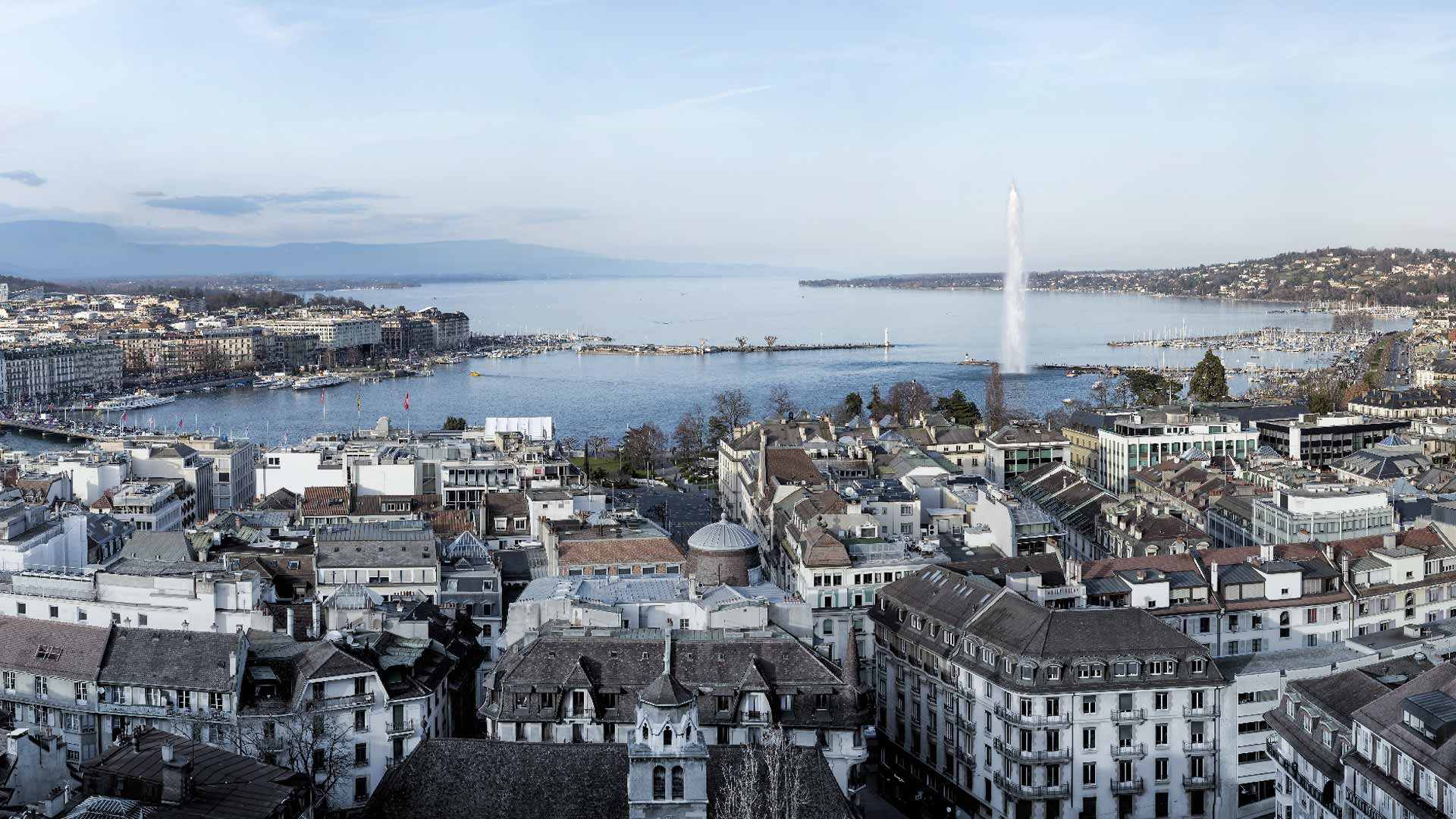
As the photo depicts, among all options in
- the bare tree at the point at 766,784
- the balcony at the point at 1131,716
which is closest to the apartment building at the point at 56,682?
the bare tree at the point at 766,784

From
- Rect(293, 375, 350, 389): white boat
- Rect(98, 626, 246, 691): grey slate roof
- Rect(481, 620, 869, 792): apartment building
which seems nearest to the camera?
Rect(481, 620, 869, 792): apartment building

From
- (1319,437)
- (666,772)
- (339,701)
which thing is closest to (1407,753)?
(666,772)

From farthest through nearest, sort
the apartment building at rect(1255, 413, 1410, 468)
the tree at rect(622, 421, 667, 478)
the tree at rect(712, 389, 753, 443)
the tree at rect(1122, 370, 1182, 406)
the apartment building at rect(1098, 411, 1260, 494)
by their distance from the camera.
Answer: the tree at rect(1122, 370, 1182, 406), the tree at rect(712, 389, 753, 443), the tree at rect(622, 421, 667, 478), the apartment building at rect(1255, 413, 1410, 468), the apartment building at rect(1098, 411, 1260, 494)

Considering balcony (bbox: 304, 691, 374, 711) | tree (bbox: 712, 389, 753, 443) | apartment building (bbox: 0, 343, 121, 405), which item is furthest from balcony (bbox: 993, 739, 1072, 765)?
apartment building (bbox: 0, 343, 121, 405)

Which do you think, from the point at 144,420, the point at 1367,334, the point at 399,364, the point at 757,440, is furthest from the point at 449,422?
the point at 1367,334

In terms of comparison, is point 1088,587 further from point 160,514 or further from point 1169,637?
point 160,514

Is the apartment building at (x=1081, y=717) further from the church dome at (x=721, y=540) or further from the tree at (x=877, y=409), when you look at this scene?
the tree at (x=877, y=409)

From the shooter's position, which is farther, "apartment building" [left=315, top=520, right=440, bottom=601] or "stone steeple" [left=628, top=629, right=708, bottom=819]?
"apartment building" [left=315, top=520, right=440, bottom=601]

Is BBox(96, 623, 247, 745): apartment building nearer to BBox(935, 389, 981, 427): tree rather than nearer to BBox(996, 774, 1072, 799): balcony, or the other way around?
BBox(996, 774, 1072, 799): balcony
